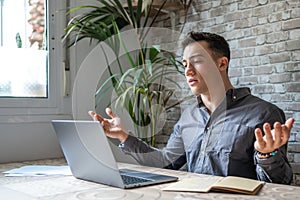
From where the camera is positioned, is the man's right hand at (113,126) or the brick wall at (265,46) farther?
the brick wall at (265,46)

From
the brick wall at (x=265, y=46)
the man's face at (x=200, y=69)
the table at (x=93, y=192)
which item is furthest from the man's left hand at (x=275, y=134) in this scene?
the brick wall at (x=265, y=46)

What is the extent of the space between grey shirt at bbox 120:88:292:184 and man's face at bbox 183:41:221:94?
4.9 inches

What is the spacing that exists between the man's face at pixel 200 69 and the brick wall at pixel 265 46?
436 mm

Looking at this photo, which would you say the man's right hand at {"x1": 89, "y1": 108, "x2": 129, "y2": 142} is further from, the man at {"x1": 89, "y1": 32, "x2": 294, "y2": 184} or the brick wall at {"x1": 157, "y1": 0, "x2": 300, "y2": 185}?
the brick wall at {"x1": 157, "y1": 0, "x2": 300, "y2": 185}

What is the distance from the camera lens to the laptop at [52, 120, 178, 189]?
1.29m

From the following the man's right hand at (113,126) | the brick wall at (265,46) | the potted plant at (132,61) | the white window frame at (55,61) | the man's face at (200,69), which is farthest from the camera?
the white window frame at (55,61)

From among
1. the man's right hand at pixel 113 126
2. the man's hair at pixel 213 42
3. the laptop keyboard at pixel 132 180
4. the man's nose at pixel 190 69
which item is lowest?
the laptop keyboard at pixel 132 180

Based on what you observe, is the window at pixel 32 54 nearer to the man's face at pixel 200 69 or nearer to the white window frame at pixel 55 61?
the white window frame at pixel 55 61

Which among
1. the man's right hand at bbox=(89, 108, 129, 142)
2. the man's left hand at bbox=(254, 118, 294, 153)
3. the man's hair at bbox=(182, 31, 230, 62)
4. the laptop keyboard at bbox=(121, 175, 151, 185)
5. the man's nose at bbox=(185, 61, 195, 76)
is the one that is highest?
the man's hair at bbox=(182, 31, 230, 62)

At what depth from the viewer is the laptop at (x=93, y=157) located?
1295 mm

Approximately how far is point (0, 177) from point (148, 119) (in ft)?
3.76

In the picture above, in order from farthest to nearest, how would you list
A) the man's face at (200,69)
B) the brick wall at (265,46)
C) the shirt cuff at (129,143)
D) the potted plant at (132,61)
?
1. the potted plant at (132,61)
2. the brick wall at (265,46)
3. the man's face at (200,69)
4. the shirt cuff at (129,143)

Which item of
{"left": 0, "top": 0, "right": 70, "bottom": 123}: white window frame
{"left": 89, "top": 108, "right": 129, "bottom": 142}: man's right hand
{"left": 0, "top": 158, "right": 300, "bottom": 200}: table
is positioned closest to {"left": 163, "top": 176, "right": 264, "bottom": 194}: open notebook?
{"left": 0, "top": 158, "right": 300, "bottom": 200}: table

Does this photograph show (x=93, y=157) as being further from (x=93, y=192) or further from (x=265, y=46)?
(x=265, y=46)
